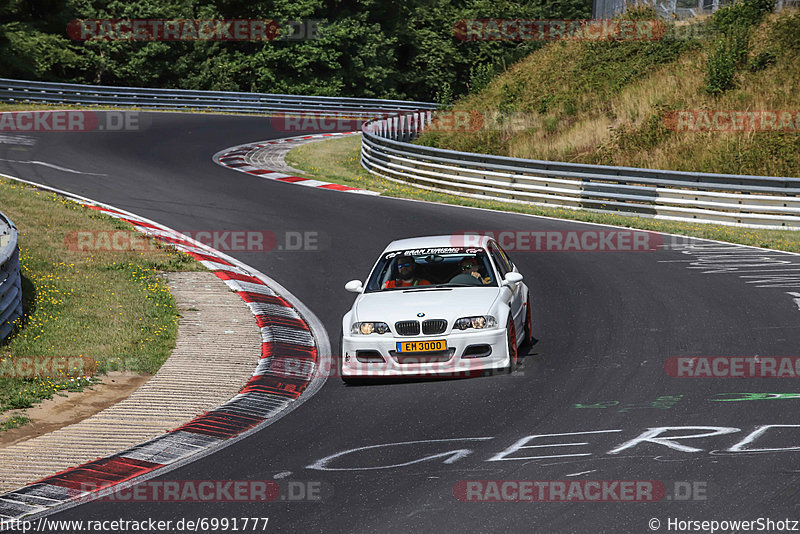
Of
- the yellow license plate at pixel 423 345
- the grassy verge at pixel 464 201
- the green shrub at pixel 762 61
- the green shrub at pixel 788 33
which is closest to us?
the yellow license plate at pixel 423 345

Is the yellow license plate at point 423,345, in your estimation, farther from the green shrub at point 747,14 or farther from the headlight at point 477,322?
the green shrub at point 747,14

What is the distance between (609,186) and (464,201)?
378cm

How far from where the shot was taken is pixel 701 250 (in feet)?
62.2

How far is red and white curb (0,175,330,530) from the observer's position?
25.9ft

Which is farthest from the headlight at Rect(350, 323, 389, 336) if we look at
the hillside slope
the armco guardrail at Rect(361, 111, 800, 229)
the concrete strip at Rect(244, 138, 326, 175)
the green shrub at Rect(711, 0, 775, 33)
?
the green shrub at Rect(711, 0, 775, 33)

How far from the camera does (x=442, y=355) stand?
35.3 feet

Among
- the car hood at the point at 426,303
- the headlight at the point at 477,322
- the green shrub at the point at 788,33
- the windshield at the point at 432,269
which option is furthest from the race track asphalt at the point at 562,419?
the green shrub at the point at 788,33

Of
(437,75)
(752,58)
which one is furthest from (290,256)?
(437,75)

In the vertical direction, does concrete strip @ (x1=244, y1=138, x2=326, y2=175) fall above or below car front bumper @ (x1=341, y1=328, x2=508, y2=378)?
above

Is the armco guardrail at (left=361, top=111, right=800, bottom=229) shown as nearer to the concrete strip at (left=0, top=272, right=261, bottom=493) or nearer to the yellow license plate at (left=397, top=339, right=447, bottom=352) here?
the concrete strip at (left=0, top=272, right=261, bottom=493)

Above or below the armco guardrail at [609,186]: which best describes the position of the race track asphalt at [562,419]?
below

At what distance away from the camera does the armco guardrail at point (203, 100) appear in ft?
150

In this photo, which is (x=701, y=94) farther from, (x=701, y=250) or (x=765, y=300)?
(x=765, y=300)

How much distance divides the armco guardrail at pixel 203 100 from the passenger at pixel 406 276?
37609 mm
